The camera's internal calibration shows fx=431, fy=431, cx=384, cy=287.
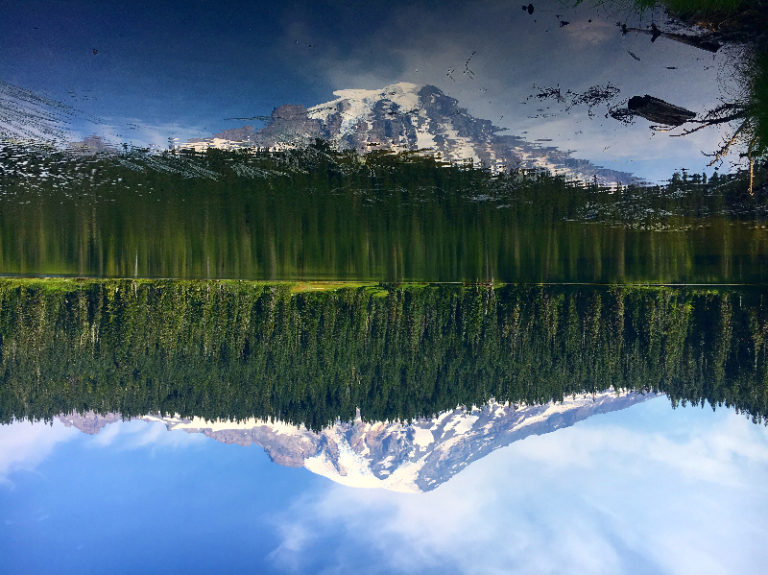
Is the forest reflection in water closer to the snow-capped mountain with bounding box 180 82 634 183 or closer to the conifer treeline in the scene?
the snow-capped mountain with bounding box 180 82 634 183

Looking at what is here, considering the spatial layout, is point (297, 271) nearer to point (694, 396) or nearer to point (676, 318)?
point (676, 318)

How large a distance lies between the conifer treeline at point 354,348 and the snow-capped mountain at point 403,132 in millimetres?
10015

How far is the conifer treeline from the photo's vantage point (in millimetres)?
17562

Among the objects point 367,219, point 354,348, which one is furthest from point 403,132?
point 354,348

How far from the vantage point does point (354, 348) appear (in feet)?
77.4

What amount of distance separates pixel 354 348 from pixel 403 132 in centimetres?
1884

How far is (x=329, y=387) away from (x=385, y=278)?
14.7 metres

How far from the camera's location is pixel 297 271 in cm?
1315

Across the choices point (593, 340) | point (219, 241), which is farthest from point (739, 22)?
point (593, 340)

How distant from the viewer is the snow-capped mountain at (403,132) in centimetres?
520

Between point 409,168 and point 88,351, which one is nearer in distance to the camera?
point 409,168

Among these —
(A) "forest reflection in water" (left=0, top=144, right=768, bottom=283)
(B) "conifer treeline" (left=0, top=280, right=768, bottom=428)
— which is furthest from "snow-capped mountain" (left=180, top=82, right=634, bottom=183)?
(B) "conifer treeline" (left=0, top=280, right=768, bottom=428)

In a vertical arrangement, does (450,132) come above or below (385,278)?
above

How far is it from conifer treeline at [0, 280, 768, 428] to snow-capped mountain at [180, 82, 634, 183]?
10.0m
